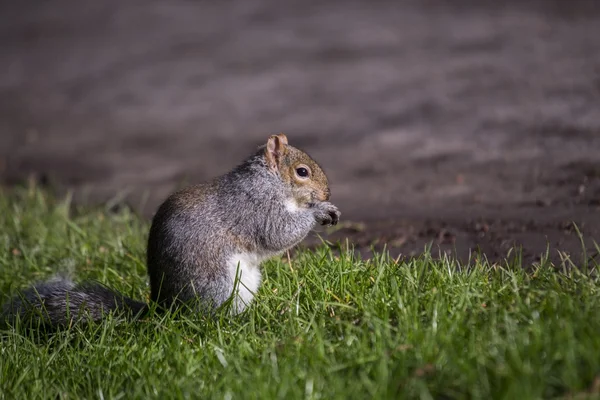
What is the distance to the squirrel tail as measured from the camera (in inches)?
168

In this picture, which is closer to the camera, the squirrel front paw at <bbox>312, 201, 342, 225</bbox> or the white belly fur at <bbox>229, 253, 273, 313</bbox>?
the white belly fur at <bbox>229, 253, 273, 313</bbox>

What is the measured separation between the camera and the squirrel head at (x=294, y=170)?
4.46m

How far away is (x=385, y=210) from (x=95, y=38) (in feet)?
25.7

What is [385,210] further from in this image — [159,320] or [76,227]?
[159,320]

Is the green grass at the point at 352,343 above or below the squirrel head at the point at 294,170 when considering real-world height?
below

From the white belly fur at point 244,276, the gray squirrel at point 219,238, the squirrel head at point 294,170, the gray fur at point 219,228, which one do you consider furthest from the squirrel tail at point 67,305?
the squirrel head at point 294,170

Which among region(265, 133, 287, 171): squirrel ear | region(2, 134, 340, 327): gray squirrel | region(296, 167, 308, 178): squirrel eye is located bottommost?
region(2, 134, 340, 327): gray squirrel

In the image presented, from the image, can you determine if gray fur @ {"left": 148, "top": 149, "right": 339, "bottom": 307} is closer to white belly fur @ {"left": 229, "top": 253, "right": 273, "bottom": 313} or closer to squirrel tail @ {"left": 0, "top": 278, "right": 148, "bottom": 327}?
white belly fur @ {"left": 229, "top": 253, "right": 273, "bottom": 313}

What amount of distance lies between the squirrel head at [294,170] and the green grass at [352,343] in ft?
1.01

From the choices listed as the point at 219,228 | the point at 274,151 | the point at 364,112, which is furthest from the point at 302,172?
the point at 364,112

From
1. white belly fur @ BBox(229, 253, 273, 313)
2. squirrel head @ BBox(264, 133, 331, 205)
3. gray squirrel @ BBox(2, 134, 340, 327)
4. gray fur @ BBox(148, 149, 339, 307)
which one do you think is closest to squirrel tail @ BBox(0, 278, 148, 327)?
gray squirrel @ BBox(2, 134, 340, 327)

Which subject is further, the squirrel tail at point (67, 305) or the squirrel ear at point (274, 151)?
the squirrel ear at point (274, 151)

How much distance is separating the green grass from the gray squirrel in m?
0.12

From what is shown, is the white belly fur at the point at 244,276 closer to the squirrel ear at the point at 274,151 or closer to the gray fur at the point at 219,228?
the gray fur at the point at 219,228
